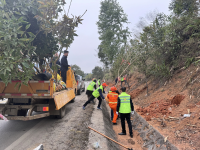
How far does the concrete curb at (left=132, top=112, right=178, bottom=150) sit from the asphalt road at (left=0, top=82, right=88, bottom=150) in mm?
3150

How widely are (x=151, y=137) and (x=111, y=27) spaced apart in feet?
66.4

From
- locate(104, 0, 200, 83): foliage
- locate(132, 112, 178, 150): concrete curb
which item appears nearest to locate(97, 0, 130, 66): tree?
locate(104, 0, 200, 83): foliage

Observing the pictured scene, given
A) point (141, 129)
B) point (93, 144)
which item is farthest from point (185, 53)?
point (93, 144)

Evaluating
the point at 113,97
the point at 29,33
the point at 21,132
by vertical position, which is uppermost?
the point at 29,33

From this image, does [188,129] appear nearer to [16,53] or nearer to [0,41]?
[16,53]

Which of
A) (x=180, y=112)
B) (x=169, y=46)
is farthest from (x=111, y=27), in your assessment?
(x=180, y=112)

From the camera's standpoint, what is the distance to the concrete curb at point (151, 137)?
399 cm

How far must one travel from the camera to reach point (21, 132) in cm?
493

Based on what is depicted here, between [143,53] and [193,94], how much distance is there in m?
4.07

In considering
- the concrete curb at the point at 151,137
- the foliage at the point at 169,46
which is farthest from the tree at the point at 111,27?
the concrete curb at the point at 151,137

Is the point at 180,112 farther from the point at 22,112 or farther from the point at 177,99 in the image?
the point at 22,112

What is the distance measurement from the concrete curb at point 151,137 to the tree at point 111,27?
1665cm

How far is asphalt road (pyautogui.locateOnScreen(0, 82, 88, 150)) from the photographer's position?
406 centimetres

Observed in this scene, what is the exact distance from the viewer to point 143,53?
932 cm
